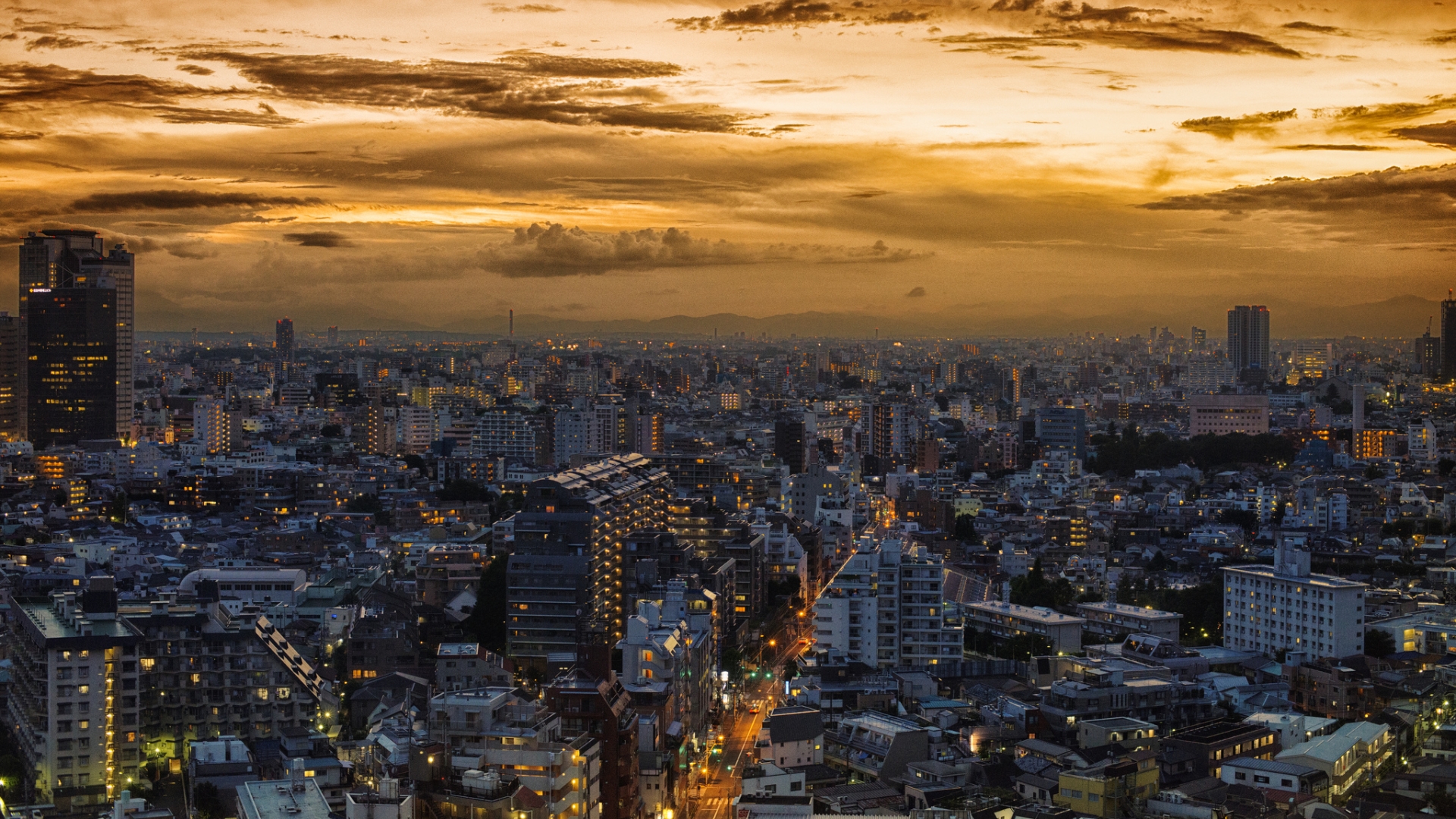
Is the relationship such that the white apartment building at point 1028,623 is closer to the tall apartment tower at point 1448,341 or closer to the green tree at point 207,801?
the green tree at point 207,801

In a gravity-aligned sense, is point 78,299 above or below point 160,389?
above

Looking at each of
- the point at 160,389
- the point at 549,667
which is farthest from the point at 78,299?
the point at 549,667

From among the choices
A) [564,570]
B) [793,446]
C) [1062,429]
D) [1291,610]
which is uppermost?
[564,570]

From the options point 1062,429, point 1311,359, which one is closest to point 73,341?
point 1062,429

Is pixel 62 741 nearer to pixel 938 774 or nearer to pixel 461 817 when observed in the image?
pixel 461 817

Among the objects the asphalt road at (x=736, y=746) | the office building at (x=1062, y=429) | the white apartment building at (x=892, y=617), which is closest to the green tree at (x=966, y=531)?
the asphalt road at (x=736, y=746)

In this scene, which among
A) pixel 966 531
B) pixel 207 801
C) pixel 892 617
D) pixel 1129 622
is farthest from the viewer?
pixel 966 531

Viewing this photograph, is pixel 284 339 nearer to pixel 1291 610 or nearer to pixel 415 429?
pixel 415 429
